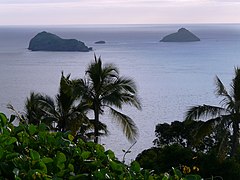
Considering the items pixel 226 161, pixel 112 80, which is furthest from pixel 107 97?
pixel 226 161

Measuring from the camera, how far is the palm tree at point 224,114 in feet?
37.3

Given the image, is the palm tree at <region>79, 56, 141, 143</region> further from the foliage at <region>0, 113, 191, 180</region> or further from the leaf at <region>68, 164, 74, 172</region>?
the leaf at <region>68, 164, 74, 172</region>

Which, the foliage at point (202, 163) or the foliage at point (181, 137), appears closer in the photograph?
the foliage at point (202, 163)

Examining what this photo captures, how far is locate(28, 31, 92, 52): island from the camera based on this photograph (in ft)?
400

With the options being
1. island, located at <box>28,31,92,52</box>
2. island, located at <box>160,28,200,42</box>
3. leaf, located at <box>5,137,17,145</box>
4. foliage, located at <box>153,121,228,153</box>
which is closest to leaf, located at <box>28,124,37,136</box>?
leaf, located at <box>5,137,17,145</box>

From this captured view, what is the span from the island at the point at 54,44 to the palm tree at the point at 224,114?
11069 cm

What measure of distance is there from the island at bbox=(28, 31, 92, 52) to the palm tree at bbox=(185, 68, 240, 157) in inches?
4358

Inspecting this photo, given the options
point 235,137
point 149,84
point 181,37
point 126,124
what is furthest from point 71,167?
point 181,37

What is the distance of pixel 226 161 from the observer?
38.8 feet

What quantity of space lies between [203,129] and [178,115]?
34.6 m

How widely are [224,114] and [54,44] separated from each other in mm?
119275

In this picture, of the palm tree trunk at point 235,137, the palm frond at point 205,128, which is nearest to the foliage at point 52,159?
the palm frond at point 205,128

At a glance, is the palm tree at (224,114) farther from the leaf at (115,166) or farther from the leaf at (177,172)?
the leaf at (115,166)

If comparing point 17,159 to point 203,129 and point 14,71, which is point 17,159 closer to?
point 203,129
